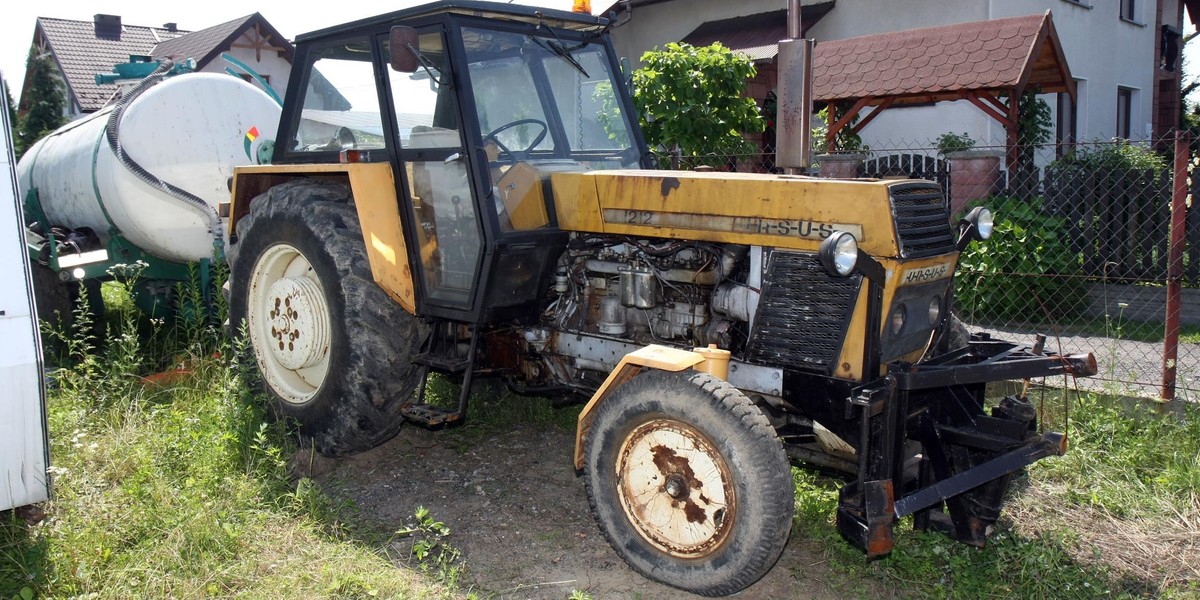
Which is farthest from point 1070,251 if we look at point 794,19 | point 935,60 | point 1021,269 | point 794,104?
point 794,104

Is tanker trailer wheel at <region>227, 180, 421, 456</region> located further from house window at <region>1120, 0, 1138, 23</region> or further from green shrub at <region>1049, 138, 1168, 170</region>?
house window at <region>1120, 0, 1138, 23</region>

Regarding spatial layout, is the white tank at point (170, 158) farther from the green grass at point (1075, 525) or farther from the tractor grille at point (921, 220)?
the tractor grille at point (921, 220)

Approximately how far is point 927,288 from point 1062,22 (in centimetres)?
1347

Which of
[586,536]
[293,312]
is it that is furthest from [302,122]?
[586,536]

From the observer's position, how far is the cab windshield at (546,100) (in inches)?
173

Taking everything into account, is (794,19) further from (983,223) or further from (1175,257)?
(1175,257)

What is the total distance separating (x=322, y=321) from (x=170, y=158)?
296cm

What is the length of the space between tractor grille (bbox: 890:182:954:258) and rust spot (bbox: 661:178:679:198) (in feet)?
2.96

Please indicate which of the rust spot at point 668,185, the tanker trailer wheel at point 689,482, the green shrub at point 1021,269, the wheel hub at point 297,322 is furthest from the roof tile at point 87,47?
the tanker trailer wheel at point 689,482

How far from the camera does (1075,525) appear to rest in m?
4.30

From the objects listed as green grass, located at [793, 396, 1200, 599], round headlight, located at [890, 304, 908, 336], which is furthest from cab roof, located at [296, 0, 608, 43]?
green grass, located at [793, 396, 1200, 599]

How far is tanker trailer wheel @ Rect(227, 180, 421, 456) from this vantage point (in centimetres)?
462

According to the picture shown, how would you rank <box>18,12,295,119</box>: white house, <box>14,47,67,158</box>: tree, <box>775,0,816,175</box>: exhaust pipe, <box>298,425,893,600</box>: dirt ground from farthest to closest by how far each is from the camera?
<box>18,12,295,119</box>: white house < <box>14,47,67,158</box>: tree < <box>775,0,816,175</box>: exhaust pipe < <box>298,425,893,600</box>: dirt ground

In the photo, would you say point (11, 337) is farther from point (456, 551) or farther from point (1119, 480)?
point (1119, 480)
